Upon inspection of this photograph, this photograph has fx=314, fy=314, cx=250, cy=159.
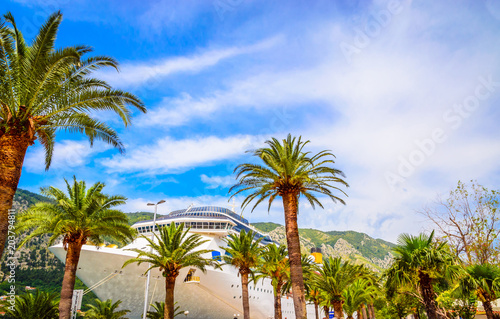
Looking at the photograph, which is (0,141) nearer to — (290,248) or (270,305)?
(290,248)

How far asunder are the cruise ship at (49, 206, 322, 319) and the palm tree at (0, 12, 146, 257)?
62.0 ft

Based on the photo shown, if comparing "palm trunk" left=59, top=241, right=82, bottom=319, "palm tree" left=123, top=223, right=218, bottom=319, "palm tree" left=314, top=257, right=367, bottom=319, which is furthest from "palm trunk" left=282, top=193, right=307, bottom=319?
"palm tree" left=314, top=257, right=367, bottom=319

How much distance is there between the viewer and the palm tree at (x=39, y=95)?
8722 millimetres

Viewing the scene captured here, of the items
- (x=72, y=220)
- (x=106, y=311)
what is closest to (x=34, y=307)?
(x=106, y=311)

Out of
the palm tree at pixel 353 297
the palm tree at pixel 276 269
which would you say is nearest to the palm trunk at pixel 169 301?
the palm tree at pixel 276 269

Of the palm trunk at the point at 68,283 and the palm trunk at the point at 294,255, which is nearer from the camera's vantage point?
the palm trunk at the point at 294,255

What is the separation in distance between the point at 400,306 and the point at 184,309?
33181mm

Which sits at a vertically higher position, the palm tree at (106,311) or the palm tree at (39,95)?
the palm tree at (39,95)

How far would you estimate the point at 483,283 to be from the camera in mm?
14633

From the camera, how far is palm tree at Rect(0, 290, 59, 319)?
21875 millimetres

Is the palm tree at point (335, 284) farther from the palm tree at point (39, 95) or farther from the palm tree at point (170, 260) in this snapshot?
the palm tree at point (39, 95)

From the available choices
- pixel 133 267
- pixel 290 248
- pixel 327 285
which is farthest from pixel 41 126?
pixel 327 285

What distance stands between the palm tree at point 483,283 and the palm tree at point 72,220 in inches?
744

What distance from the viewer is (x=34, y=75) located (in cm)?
953
